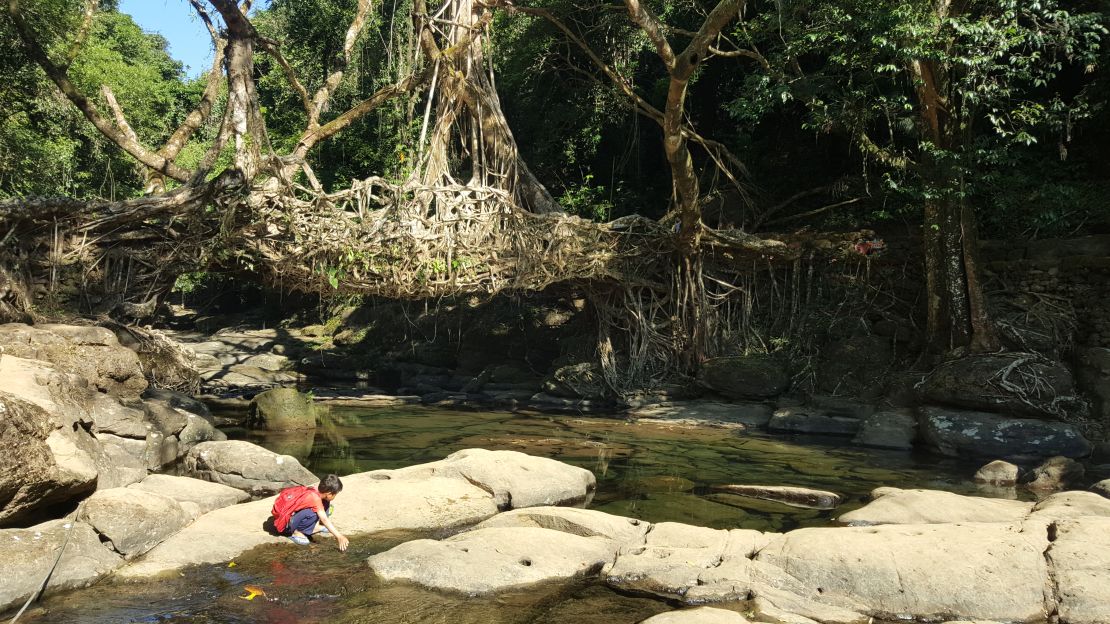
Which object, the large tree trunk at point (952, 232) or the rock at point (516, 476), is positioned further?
the large tree trunk at point (952, 232)

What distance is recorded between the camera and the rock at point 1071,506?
567 centimetres

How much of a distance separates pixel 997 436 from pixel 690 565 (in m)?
6.02

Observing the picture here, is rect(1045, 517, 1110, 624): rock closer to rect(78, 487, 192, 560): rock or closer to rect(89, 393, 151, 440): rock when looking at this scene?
rect(78, 487, 192, 560): rock

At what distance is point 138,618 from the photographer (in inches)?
170

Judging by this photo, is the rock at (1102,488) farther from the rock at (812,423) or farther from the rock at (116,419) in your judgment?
the rock at (116,419)

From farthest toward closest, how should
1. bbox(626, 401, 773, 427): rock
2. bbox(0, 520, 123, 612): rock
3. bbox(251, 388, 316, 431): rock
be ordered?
bbox(626, 401, 773, 427): rock, bbox(251, 388, 316, 431): rock, bbox(0, 520, 123, 612): rock

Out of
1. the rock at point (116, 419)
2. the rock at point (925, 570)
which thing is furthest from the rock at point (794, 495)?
the rock at point (116, 419)

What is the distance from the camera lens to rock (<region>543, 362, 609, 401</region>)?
45.6 feet

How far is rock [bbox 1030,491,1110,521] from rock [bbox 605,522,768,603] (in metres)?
1.99

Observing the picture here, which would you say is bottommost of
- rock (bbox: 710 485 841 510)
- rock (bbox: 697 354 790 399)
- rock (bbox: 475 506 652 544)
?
rock (bbox: 475 506 652 544)

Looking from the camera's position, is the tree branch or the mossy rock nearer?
the mossy rock

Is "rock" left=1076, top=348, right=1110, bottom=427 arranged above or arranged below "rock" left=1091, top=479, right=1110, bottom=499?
above

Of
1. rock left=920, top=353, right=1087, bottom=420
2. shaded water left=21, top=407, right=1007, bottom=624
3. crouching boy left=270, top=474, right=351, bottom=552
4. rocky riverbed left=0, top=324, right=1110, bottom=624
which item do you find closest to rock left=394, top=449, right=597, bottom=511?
rocky riverbed left=0, top=324, right=1110, bottom=624

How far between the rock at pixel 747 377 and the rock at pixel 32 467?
8.99 metres
